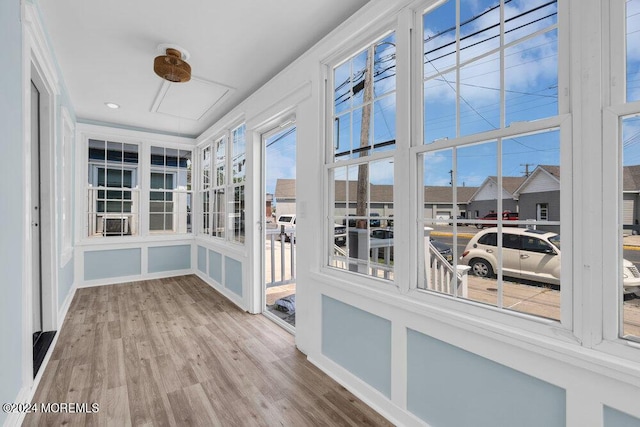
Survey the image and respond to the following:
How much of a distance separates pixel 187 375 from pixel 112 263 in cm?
363

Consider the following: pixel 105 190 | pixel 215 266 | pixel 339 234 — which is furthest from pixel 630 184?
pixel 105 190

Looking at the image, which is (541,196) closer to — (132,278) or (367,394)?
(367,394)

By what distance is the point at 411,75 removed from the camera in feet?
5.86

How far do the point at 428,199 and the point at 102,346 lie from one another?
3.14m

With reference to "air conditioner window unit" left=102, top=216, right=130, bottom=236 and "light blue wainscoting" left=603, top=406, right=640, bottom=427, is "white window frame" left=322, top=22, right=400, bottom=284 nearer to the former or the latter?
"light blue wainscoting" left=603, top=406, right=640, bottom=427

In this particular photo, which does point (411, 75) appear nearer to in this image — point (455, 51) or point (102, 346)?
point (455, 51)

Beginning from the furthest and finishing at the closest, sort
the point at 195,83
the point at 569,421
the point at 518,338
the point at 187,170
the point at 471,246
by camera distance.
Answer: the point at 187,170 < the point at 195,83 < the point at 471,246 < the point at 518,338 < the point at 569,421

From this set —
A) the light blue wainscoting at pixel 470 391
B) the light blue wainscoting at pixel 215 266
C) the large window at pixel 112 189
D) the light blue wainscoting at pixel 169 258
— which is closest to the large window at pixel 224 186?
the light blue wainscoting at pixel 215 266

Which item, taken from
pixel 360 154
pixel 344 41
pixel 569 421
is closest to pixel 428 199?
pixel 360 154

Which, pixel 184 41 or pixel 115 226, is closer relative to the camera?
pixel 184 41

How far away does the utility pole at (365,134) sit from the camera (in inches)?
84.3

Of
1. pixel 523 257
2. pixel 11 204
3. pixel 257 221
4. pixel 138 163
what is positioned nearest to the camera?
pixel 523 257

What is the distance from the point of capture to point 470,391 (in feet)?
4.82

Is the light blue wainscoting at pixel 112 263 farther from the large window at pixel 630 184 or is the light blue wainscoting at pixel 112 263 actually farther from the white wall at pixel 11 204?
the large window at pixel 630 184
